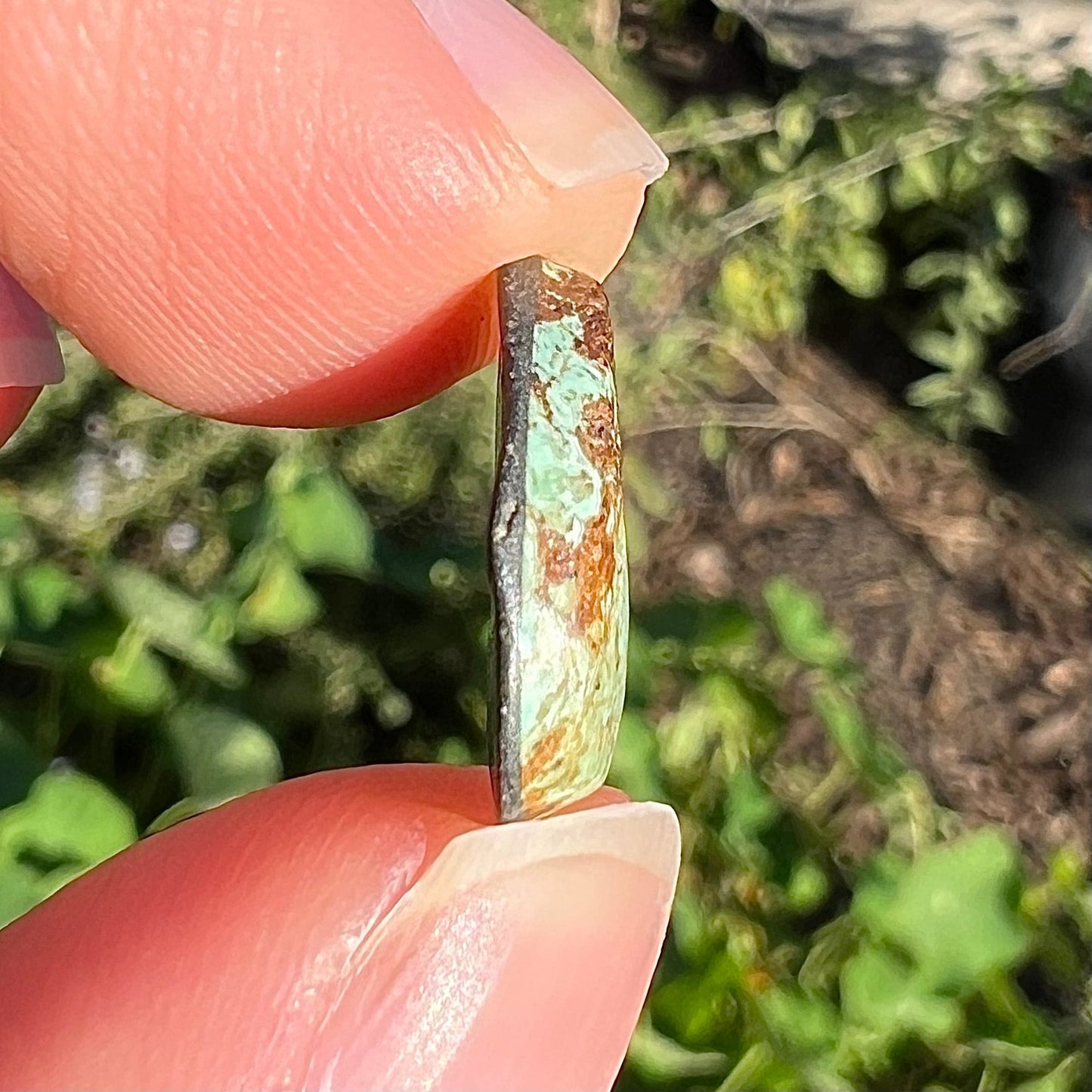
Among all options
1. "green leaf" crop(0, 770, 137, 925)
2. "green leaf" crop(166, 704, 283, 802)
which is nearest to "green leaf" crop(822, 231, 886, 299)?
"green leaf" crop(166, 704, 283, 802)

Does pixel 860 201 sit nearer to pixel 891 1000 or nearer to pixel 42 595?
pixel 891 1000

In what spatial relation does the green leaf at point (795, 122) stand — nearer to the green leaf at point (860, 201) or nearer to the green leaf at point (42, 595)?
the green leaf at point (860, 201)

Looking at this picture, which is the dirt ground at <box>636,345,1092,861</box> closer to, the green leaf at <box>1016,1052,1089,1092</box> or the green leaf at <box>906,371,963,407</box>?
the green leaf at <box>906,371,963,407</box>

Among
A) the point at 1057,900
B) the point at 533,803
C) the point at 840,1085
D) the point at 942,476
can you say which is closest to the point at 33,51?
the point at 533,803

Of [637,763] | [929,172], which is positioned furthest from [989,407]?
[637,763]

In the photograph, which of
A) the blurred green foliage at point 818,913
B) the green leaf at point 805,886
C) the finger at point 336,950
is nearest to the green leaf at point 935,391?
the blurred green foliage at point 818,913

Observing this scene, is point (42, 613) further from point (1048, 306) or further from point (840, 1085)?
point (1048, 306)
